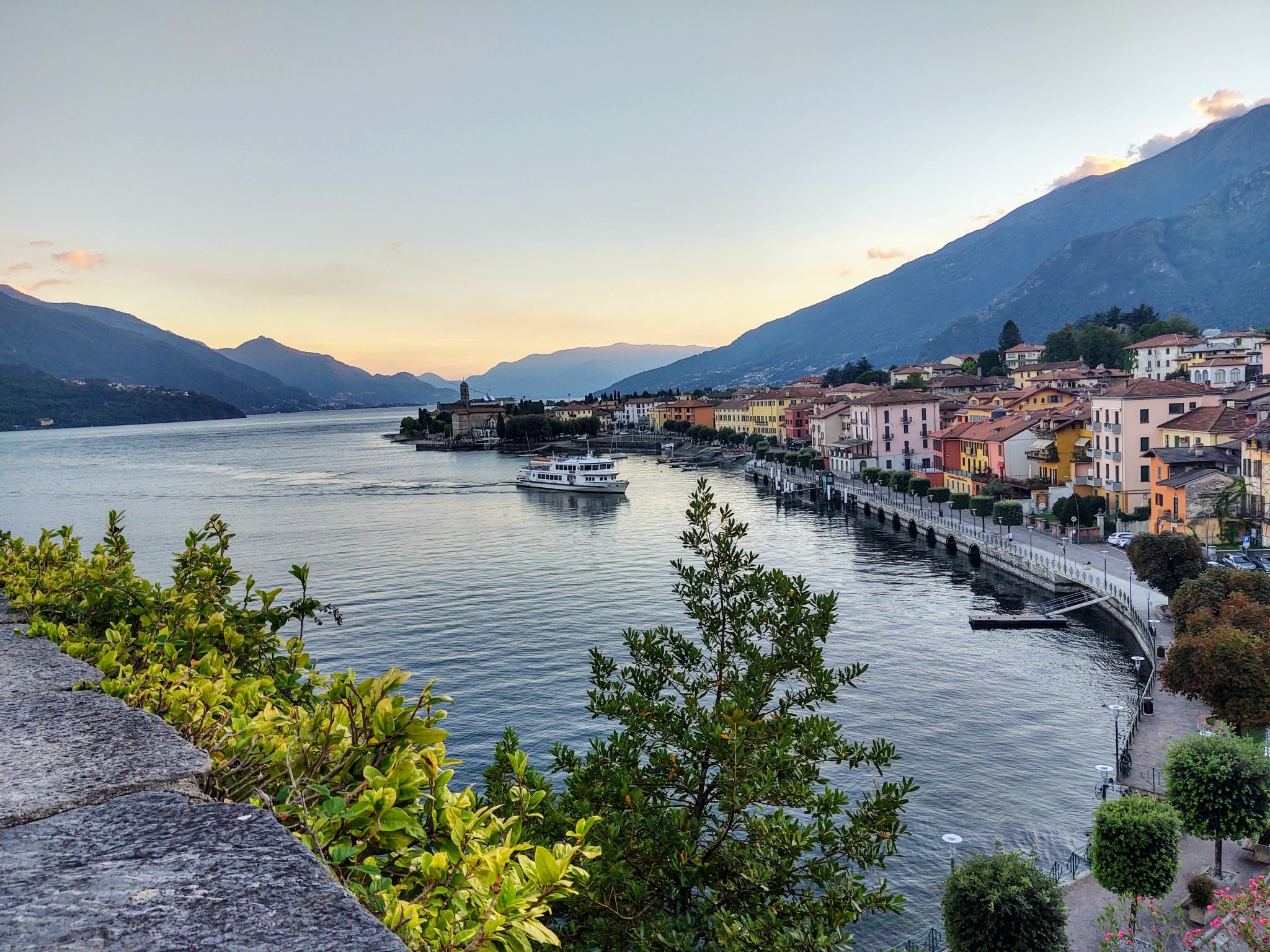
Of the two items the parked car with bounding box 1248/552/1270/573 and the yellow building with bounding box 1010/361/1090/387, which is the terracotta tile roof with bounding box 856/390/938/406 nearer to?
the yellow building with bounding box 1010/361/1090/387

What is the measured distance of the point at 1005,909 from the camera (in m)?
13.0

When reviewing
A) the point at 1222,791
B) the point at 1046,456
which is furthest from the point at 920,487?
the point at 1222,791

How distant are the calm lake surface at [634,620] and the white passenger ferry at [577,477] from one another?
1849 mm

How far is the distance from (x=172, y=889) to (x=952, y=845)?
19.8 meters

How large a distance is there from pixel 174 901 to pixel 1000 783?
23352 millimetres

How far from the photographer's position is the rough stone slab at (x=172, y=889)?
5.32ft

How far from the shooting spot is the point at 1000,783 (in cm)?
2152

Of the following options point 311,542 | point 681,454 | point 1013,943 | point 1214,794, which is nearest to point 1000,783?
point 1214,794

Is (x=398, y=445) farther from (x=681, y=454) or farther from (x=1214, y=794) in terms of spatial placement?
(x=1214, y=794)

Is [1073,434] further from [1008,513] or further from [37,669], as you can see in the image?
[37,669]

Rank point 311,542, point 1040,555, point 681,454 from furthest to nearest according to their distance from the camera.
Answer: point 681,454, point 311,542, point 1040,555

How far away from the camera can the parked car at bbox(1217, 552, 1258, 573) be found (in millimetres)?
35031

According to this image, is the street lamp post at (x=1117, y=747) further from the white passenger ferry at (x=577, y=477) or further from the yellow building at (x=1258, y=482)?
the white passenger ferry at (x=577, y=477)

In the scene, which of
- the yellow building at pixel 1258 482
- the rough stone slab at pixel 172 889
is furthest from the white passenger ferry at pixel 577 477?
the rough stone slab at pixel 172 889
